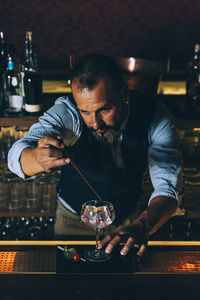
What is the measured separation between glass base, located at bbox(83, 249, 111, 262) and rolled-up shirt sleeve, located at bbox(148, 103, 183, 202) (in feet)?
1.23

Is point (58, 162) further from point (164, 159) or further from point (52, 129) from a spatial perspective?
point (164, 159)

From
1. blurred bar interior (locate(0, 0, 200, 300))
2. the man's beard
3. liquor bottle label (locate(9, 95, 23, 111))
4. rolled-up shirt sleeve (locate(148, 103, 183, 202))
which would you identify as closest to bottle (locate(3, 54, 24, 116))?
liquor bottle label (locate(9, 95, 23, 111))

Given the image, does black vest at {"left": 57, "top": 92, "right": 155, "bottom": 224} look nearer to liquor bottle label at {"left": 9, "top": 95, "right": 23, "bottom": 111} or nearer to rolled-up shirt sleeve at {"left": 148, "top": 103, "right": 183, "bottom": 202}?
rolled-up shirt sleeve at {"left": 148, "top": 103, "right": 183, "bottom": 202}

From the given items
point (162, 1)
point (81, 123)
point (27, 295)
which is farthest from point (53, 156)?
point (162, 1)

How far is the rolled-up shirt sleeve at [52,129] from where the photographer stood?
5.95 feet

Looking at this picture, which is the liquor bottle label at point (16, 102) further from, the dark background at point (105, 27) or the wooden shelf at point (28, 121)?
the dark background at point (105, 27)

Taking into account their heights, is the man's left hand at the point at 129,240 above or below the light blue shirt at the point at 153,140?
below

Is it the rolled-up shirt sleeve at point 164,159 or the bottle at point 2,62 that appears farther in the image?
the bottle at point 2,62

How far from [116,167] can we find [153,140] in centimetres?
29

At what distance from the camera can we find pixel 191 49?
357 cm

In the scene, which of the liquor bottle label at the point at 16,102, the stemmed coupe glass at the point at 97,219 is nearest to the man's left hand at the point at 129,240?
the stemmed coupe glass at the point at 97,219

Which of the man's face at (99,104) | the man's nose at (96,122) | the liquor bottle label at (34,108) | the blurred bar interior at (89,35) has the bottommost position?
the liquor bottle label at (34,108)

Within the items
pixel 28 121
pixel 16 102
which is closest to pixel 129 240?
pixel 28 121

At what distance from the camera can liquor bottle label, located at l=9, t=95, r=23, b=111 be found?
238 centimetres
